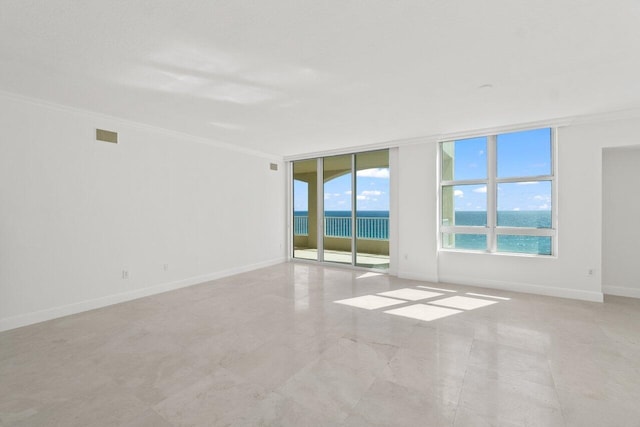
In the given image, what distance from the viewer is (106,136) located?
3.82m

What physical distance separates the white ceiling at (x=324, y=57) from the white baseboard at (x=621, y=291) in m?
2.54

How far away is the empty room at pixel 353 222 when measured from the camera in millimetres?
1895

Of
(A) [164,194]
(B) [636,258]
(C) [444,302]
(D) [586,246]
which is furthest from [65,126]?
(B) [636,258]

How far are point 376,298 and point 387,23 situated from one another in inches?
132

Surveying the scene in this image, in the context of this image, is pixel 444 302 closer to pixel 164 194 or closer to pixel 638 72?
pixel 638 72

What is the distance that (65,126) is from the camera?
136 inches

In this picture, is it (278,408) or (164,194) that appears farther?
(164,194)

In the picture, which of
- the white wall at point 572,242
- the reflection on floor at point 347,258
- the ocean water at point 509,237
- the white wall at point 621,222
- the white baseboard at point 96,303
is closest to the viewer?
the white baseboard at point 96,303

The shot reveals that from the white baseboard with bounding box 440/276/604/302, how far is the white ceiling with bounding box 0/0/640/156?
2.48 meters

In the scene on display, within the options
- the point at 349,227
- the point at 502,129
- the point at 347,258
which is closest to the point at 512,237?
the point at 502,129

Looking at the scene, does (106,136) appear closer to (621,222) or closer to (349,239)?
(349,239)

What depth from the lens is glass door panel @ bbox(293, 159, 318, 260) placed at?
7.14m

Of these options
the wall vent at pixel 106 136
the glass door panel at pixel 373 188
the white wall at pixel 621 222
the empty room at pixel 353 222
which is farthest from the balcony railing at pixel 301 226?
the white wall at pixel 621 222

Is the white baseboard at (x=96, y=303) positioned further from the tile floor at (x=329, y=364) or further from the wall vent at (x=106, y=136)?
the wall vent at (x=106, y=136)
